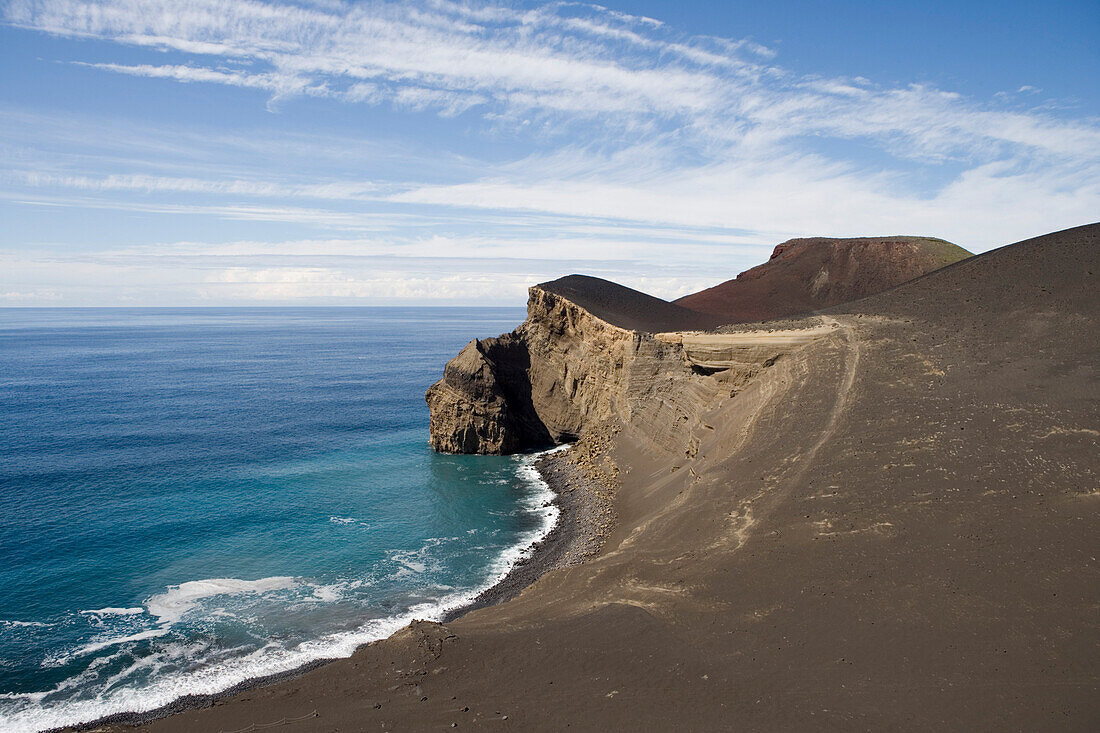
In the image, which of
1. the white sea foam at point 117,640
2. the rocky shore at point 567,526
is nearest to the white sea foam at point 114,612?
the white sea foam at point 117,640

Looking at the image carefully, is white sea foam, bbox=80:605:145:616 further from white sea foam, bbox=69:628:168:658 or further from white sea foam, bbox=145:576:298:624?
white sea foam, bbox=69:628:168:658

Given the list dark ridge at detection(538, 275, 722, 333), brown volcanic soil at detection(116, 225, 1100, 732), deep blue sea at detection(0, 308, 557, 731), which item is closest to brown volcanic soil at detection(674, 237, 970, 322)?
dark ridge at detection(538, 275, 722, 333)

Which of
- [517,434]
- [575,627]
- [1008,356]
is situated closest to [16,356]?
[517,434]

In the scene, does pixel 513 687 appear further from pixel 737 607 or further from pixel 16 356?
pixel 16 356

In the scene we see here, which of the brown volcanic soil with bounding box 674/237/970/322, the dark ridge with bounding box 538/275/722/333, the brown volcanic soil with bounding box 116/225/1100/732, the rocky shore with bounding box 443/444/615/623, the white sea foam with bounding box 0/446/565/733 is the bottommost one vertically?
the white sea foam with bounding box 0/446/565/733

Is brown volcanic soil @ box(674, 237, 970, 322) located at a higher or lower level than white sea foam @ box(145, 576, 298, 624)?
higher
